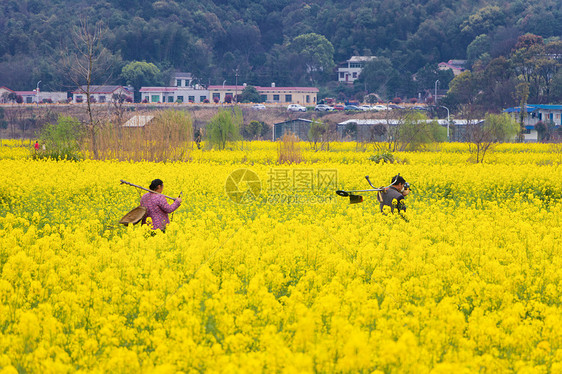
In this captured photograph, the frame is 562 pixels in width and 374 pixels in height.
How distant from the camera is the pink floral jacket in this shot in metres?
9.13

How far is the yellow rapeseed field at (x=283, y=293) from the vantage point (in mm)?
4781

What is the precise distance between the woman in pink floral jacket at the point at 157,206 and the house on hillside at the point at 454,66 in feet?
288

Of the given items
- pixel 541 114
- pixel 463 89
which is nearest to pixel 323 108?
pixel 463 89

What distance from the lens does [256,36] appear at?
109688 mm

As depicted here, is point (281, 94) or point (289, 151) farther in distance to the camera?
point (281, 94)

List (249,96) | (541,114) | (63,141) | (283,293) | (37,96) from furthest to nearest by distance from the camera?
(37,96)
(249,96)
(541,114)
(63,141)
(283,293)

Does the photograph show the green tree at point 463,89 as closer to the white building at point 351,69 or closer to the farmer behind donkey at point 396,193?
the white building at point 351,69

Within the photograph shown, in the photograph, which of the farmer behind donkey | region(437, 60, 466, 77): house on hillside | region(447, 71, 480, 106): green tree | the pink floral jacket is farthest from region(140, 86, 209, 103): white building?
the pink floral jacket

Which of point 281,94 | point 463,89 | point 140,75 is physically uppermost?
point 140,75

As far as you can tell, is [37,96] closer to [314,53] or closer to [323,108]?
[323,108]

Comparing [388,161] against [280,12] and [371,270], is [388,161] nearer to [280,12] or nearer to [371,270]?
[371,270]

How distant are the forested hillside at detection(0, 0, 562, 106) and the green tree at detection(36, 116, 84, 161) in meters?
64.7

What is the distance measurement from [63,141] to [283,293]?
2016cm

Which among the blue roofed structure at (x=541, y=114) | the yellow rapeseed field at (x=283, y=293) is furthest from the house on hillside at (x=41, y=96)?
the yellow rapeseed field at (x=283, y=293)
